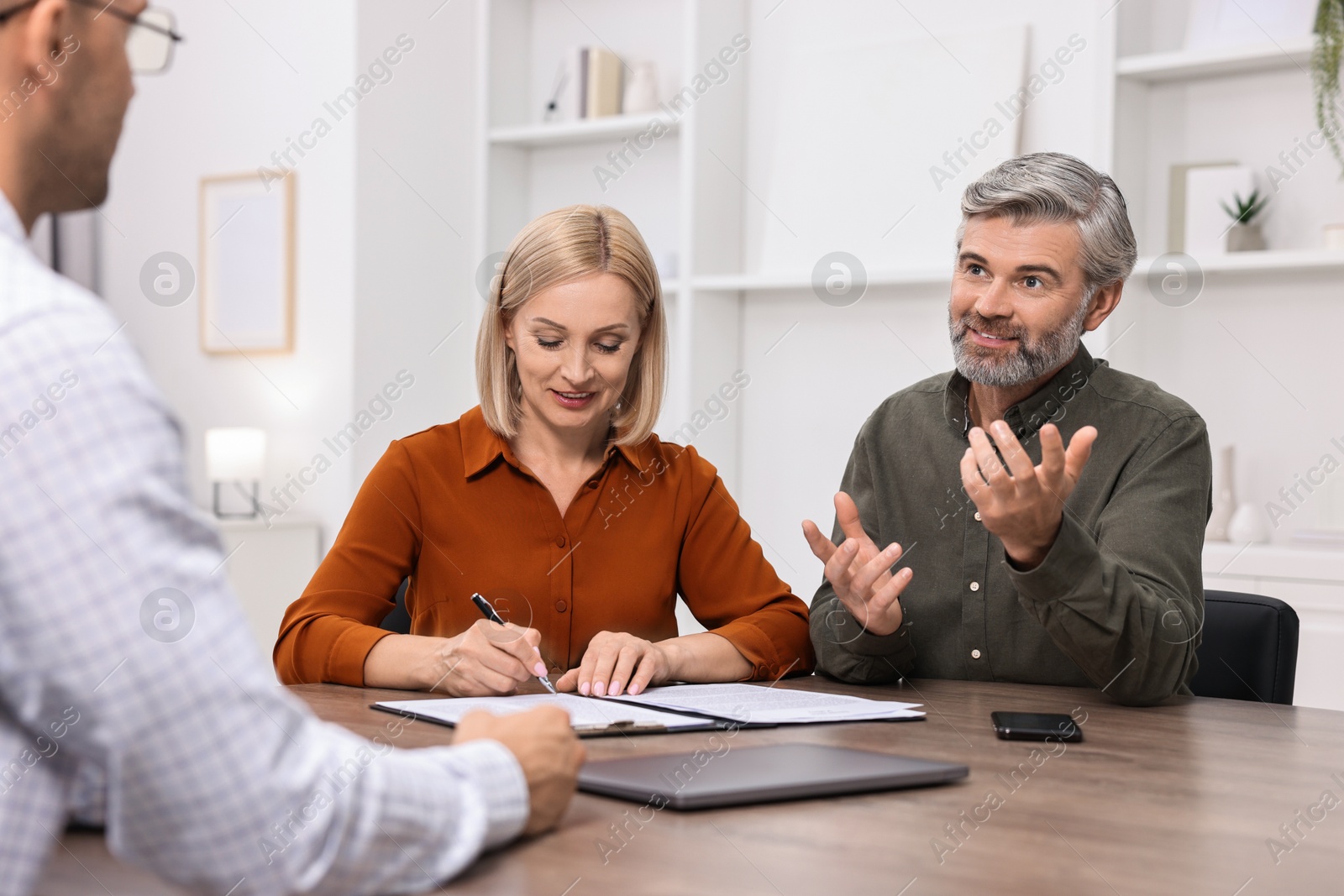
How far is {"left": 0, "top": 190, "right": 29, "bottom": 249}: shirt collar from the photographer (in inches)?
30.4

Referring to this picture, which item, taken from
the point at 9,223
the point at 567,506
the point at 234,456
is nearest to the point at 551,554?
the point at 567,506

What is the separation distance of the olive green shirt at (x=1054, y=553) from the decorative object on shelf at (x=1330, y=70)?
5.64 ft

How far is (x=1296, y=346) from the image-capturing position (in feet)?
11.6

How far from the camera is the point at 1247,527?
3436 millimetres

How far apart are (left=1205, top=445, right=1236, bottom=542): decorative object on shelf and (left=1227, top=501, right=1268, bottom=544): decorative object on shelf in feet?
0.13

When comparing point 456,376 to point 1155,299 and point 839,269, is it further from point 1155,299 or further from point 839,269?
point 1155,299

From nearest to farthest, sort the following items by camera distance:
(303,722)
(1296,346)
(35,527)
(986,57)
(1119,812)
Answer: (35,527)
(303,722)
(1119,812)
(1296,346)
(986,57)

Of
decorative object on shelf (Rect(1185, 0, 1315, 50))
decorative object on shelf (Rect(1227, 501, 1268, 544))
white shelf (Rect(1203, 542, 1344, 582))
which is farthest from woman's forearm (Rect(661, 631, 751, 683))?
decorative object on shelf (Rect(1185, 0, 1315, 50))

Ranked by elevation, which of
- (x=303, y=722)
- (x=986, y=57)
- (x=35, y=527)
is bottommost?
(x=303, y=722)

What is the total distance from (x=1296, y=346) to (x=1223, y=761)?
2.60m

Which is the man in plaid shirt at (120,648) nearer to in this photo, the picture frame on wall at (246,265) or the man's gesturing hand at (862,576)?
the man's gesturing hand at (862,576)

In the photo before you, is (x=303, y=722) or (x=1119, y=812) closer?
(x=303, y=722)

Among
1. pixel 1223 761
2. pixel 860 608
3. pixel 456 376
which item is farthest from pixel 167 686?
pixel 456 376

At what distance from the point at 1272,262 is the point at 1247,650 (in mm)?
1799
